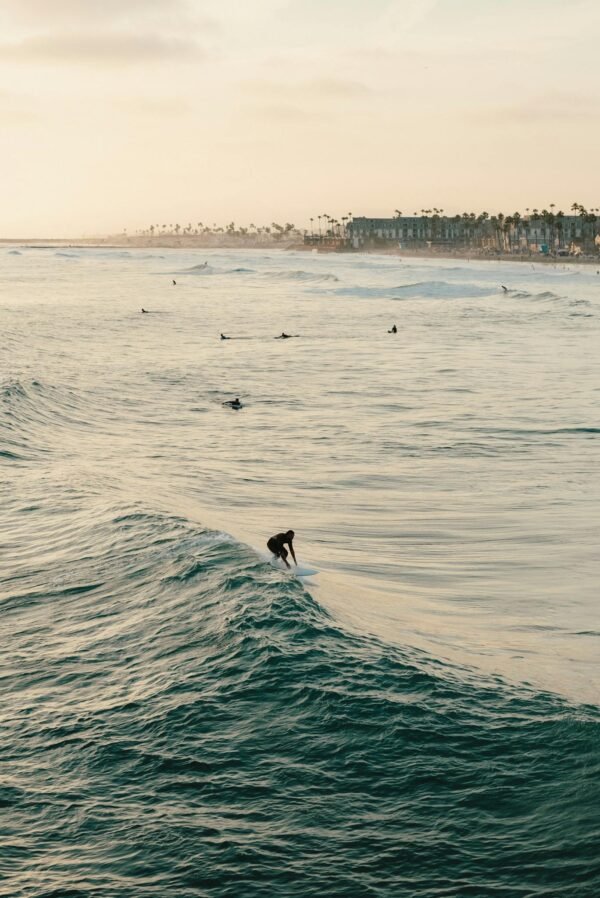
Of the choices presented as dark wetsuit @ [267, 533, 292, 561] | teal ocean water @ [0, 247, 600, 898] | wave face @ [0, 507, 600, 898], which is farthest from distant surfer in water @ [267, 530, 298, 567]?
wave face @ [0, 507, 600, 898]

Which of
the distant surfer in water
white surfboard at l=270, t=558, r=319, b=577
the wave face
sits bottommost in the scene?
the wave face

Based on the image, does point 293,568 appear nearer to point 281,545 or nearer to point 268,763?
point 281,545

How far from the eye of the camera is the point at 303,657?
1377cm

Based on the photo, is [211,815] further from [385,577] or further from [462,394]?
[462,394]

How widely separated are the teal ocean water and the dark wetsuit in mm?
505

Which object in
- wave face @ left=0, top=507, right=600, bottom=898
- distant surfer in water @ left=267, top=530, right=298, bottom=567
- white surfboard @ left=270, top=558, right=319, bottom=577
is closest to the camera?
wave face @ left=0, top=507, right=600, bottom=898

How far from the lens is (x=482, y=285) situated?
13838cm

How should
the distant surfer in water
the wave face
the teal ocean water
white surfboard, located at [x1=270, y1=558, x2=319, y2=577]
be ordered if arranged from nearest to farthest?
the wave face < the teal ocean water < the distant surfer in water < white surfboard, located at [x1=270, y1=558, x2=319, y2=577]

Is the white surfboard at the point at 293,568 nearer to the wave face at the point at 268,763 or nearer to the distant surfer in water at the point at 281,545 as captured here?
the distant surfer in water at the point at 281,545

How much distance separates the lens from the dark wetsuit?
1710 centimetres

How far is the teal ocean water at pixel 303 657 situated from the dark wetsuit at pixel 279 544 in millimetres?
505

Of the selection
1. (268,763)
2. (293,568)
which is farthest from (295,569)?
Result: (268,763)

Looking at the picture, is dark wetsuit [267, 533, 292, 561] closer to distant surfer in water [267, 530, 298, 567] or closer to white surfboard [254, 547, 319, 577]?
distant surfer in water [267, 530, 298, 567]

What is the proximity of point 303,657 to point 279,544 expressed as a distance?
3747 mm
